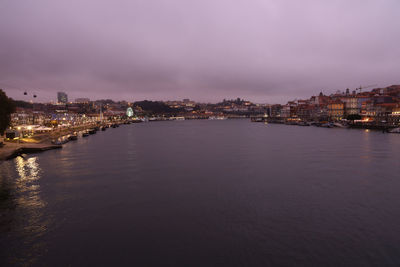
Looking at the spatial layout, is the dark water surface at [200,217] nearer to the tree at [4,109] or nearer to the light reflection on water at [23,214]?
the light reflection on water at [23,214]

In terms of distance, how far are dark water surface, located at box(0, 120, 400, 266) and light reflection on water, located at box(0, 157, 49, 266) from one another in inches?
1.6

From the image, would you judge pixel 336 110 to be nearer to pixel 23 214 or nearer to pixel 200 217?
pixel 200 217

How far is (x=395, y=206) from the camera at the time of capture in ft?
36.1

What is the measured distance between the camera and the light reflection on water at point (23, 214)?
24.9ft

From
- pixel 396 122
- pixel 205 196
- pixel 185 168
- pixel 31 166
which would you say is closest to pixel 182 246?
pixel 205 196

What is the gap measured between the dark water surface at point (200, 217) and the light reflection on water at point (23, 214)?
4cm

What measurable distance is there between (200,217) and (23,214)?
699cm

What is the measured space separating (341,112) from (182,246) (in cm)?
9893

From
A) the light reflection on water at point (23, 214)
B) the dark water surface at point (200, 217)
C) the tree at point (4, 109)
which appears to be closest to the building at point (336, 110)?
the dark water surface at point (200, 217)

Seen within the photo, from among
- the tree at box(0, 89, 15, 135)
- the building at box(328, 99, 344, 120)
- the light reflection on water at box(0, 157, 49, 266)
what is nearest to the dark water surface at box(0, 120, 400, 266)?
the light reflection on water at box(0, 157, 49, 266)

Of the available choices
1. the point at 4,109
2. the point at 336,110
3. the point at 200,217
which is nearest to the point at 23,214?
the point at 200,217

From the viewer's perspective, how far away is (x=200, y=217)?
1002cm

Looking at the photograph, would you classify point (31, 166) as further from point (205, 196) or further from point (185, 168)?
point (205, 196)

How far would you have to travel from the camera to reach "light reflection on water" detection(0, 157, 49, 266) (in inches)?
299
